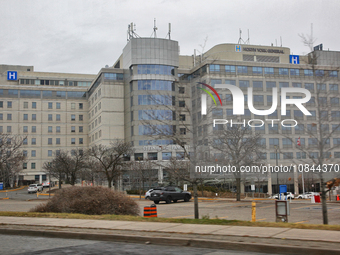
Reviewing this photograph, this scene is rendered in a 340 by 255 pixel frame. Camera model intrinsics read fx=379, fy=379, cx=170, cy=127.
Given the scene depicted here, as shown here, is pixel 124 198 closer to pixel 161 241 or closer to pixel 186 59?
pixel 161 241

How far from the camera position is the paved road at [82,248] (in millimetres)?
9406

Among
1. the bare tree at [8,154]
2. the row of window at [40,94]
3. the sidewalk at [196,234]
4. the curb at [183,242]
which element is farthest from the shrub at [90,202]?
the row of window at [40,94]

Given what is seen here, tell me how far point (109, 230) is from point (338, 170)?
951 cm

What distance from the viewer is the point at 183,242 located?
34.3 ft

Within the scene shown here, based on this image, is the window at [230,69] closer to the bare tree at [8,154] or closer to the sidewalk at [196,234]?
the bare tree at [8,154]

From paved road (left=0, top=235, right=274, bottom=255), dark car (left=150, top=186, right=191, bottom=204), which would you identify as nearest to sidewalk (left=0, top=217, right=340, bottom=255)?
paved road (left=0, top=235, right=274, bottom=255)

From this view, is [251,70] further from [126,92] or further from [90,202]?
[90,202]

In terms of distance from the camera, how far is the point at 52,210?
2039 cm

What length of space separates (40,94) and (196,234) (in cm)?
9729

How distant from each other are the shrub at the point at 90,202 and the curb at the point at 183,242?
6.10m

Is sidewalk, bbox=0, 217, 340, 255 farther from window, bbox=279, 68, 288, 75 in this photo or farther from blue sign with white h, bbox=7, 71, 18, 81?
blue sign with white h, bbox=7, 71, 18, 81

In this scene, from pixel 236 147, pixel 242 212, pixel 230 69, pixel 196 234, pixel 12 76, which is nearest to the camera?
pixel 196 234

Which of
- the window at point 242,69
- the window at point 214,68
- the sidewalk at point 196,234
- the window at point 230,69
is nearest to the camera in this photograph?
the sidewalk at point 196,234

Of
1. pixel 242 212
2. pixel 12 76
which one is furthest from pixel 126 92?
pixel 242 212
